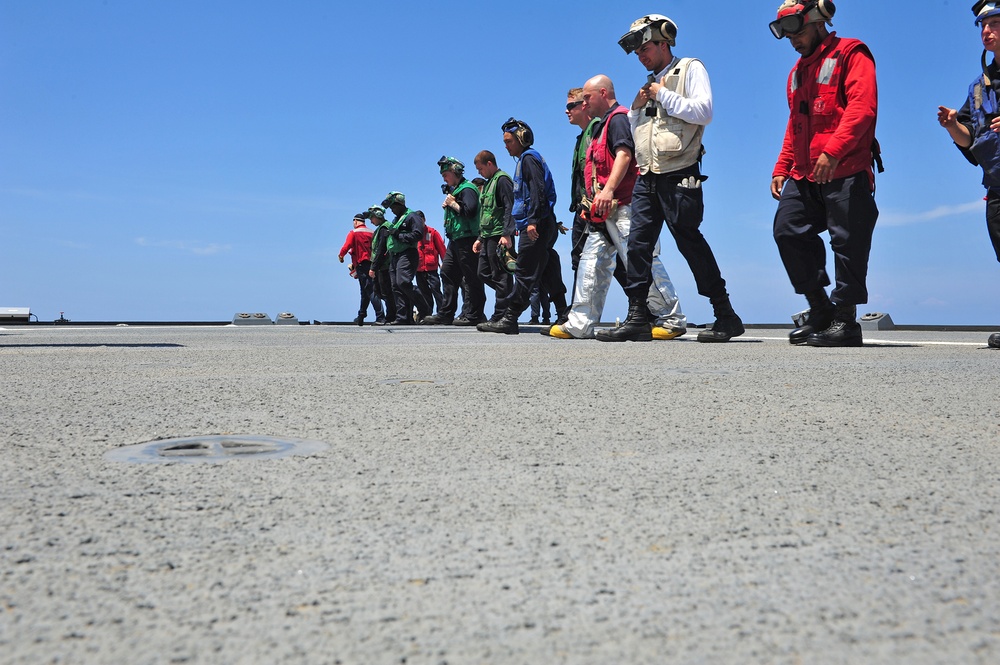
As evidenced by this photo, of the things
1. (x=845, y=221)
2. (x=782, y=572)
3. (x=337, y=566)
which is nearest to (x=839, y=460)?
(x=782, y=572)

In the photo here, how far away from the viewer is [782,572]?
139 centimetres

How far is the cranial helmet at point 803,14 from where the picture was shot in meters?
6.21

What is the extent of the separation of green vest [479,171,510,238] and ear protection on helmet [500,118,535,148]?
4.62ft

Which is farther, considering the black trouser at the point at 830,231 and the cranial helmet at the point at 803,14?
the cranial helmet at the point at 803,14

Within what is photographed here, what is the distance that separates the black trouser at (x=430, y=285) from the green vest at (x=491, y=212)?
6802 mm

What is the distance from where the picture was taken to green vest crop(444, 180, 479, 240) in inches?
522

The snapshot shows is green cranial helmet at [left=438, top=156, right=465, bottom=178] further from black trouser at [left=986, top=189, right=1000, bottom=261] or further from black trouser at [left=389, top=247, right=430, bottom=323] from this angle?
black trouser at [left=986, top=189, right=1000, bottom=261]

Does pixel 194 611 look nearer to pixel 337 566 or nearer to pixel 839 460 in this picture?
pixel 337 566

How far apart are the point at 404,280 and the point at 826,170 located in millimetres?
10667

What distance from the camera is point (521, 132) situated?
9789 millimetres

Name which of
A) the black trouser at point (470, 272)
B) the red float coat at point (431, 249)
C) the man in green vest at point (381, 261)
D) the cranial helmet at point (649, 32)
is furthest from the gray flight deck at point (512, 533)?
the red float coat at point (431, 249)

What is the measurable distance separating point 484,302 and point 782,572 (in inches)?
489

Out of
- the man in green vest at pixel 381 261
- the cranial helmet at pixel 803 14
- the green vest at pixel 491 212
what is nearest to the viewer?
the cranial helmet at pixel 803 14

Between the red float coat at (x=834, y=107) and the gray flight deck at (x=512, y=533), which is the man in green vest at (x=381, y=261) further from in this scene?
the gray flight deck at (x=512, y=533)
